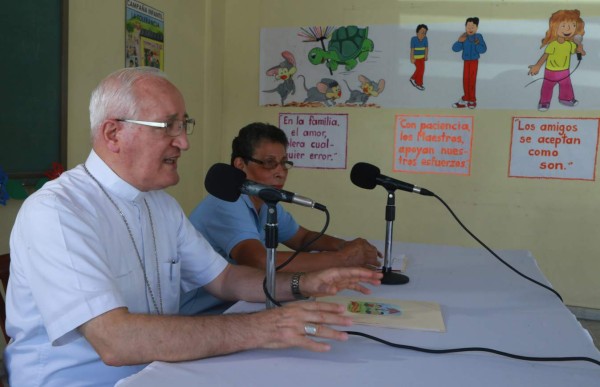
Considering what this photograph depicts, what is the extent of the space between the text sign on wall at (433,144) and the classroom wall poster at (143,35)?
5.61 ft

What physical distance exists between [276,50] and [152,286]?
2.88m

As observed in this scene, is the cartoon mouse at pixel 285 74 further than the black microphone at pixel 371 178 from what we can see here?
Yes

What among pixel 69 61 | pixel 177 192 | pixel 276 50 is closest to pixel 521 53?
pixel 276 50

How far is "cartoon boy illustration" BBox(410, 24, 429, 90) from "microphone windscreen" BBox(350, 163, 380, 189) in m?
1.98

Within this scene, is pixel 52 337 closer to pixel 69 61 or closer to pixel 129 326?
pixel 129 326

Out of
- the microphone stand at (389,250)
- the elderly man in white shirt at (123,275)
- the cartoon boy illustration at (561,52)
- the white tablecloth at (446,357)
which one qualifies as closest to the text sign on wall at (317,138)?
the cartoon boy illustration at (561,52)

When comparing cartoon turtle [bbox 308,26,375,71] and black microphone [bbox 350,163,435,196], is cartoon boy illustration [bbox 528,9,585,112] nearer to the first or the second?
cartoon turtle [bbox 308,26,375,71]

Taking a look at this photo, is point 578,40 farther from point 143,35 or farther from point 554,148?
point 143,35

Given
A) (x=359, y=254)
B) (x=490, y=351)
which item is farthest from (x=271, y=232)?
(x=359, y=254)

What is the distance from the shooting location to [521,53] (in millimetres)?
3506

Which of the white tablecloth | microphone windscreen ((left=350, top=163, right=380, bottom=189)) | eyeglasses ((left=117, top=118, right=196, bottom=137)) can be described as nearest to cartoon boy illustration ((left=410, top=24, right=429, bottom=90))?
microphone windscreen ((left=350, top=163, right=380, bottom=189))

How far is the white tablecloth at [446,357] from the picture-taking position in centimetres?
100

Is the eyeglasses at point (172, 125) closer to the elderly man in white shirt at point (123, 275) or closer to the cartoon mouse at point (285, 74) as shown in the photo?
the elderly man in white shirt at point (123, 275)

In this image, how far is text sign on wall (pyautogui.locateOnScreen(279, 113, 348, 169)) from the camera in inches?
152
